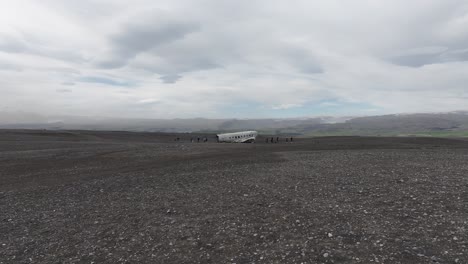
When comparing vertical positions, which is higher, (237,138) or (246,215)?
(237,138)

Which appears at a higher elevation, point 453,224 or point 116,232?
point 453,224

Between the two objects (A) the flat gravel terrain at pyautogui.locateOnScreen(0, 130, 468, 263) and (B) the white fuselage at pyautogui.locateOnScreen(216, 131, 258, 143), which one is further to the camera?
(B) the white fuselage at pyautogui.locateOnScreen(216, 131, 258, 143)

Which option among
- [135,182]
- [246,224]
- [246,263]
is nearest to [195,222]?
[246,224]

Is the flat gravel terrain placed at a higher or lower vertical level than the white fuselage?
lower

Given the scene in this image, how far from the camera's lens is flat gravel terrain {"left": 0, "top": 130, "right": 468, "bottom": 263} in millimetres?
8781

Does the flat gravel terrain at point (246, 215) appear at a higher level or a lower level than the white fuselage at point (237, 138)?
lower

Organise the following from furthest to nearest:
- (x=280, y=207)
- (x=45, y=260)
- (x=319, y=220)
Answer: (x=280, y=207)
(x=319, y=220)
(x=45, y=260)

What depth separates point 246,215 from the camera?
39.3ft

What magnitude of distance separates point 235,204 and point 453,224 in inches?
322

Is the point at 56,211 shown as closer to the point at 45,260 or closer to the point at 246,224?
the point at 45,260

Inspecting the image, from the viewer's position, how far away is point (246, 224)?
36.1 ft

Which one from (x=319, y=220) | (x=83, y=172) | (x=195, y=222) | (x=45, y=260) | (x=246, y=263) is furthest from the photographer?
(x=83, y=172)

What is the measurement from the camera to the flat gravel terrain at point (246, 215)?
878 centimetres

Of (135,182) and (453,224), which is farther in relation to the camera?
(135,182)
